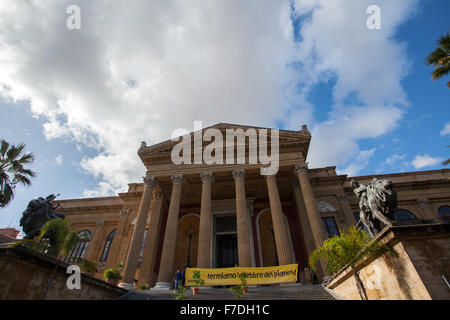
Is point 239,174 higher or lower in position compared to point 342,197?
higher

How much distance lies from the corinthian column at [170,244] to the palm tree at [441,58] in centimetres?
1531

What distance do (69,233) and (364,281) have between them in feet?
31.0

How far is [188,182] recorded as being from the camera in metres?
19.2

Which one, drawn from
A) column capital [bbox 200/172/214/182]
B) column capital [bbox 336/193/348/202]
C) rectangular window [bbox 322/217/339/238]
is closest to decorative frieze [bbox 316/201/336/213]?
rectangular window [bbox 322/217/339/238]

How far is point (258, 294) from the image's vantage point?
1062cm

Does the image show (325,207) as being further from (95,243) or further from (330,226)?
(95,243)

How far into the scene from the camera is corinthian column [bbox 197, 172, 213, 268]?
1372cm

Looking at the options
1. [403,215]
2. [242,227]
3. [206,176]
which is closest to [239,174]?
[206,176]

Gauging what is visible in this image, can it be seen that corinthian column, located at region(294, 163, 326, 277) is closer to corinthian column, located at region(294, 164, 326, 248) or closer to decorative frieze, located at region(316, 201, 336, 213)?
corinthian column, located at region(294, 164, 326, 248)

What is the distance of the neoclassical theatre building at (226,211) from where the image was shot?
15.2 metres

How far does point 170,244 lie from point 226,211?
7736 millimetres

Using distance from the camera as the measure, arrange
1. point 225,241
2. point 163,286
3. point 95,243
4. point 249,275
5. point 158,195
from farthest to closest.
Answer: point 95,243
point 225,241
point 158,195
point 163,286
point 249,275

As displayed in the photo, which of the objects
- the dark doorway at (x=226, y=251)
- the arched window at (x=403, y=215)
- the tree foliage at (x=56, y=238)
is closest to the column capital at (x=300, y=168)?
the dark doorway at (x=226, y=251)
